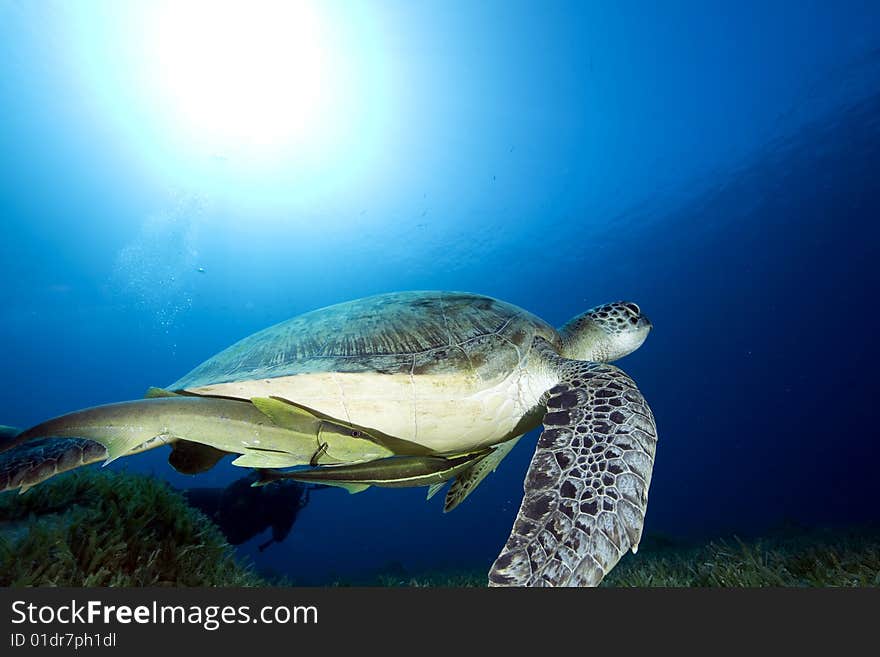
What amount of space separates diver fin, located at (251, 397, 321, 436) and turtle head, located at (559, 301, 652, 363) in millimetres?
2328

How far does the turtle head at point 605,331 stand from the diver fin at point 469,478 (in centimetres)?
114

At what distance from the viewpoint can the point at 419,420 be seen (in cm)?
233

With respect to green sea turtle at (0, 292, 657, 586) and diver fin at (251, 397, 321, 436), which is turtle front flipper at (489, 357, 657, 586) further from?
diver fin at (251, 397, 321, 436)

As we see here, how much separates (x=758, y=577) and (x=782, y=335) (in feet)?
185

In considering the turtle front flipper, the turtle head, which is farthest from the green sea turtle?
the turtle head

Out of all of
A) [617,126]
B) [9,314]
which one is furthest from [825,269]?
[9,314]

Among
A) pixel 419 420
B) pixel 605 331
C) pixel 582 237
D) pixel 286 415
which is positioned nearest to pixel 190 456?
pixel 286 415

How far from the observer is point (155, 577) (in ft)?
7.25

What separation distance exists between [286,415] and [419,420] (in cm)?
79

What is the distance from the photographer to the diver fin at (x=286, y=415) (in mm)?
1953

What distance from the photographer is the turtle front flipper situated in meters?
1.44

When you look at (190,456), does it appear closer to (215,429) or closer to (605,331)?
(215,429)

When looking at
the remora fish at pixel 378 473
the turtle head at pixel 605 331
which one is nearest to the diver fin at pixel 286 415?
the remora fish at pixel 378 473

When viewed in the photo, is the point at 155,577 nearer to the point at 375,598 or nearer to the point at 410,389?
the point at 375,598
